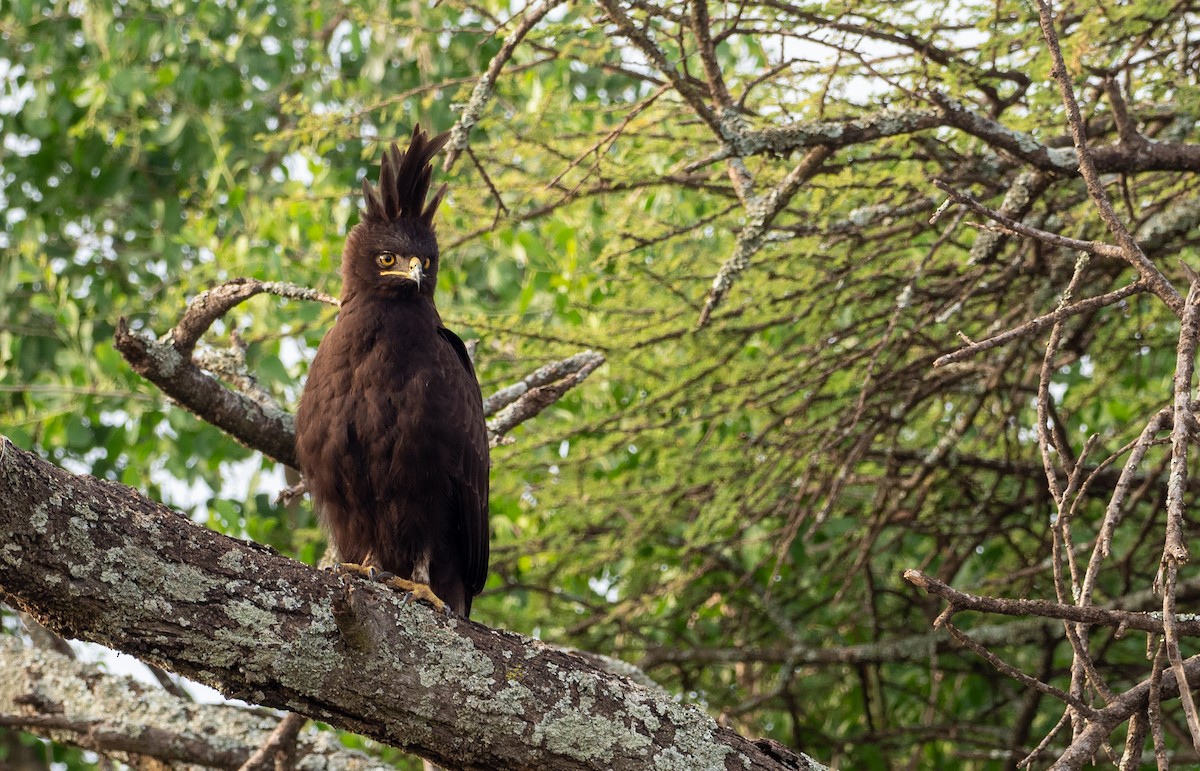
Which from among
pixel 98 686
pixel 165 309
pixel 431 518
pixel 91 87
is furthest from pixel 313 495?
pixel 91 87

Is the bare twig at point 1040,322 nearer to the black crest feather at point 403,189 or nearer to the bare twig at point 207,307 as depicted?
the bare twig at point 207,307

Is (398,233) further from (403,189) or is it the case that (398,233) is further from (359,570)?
(359,570)

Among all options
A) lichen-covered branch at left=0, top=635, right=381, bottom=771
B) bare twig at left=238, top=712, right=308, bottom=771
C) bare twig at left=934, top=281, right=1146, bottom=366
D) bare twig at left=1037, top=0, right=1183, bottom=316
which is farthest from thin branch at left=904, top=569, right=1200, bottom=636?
lichen-covered branch at left=0, top=635, right=381, bottom=771

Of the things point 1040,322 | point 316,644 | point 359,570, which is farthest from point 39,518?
point 1040,322

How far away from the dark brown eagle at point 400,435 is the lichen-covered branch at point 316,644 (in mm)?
1228

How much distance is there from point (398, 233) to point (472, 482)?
94cm

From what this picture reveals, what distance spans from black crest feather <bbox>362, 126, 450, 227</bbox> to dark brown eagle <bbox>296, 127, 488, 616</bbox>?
0.03 m

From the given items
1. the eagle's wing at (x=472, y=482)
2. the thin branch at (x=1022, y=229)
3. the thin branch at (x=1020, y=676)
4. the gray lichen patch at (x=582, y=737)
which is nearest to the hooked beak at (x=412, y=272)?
the eagle's wing at (x=472, y=482)

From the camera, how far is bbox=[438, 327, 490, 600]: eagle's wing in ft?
13.0

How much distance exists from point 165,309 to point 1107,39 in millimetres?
5128

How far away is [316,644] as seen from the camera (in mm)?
2344

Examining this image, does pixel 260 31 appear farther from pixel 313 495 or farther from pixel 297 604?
pixel 297 604

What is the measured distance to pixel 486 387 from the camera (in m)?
5.30

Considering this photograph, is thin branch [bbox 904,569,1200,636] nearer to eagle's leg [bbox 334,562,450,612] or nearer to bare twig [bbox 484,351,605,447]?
eagle's leg [bbox 334,562,450,612]
